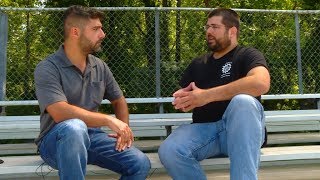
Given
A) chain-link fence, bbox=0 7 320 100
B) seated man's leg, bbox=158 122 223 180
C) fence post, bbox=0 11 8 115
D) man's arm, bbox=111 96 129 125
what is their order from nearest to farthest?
seated man's leg, bbox=158 122 223 180 → man's arm, bbox=111 96 129 125 → fence post, bbox=0 11 8 115 → chain-link fence, bbox=0 7 320 100

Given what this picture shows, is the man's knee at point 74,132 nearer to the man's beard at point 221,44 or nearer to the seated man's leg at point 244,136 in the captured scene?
the seated man's leg at point 244,136

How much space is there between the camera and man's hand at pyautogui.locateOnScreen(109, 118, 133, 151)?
2.33 metres

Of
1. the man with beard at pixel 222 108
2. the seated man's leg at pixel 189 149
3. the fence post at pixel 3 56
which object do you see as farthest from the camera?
the fence post at pixel 3 56

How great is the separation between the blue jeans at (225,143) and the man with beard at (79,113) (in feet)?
0.55

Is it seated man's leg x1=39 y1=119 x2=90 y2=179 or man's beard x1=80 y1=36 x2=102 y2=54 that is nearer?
seated man's leg x1=39 y1=119 x2=90 y2=179

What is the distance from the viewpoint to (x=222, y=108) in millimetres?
2709

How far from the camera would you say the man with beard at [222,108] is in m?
2.28

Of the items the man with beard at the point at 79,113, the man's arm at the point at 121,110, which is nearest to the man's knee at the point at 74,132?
the man with beard at the point at 79,113

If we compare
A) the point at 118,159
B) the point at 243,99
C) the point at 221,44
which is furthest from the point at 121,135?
the point at 221,44

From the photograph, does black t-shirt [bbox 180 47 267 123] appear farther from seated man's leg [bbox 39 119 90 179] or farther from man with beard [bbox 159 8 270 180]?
seated man's leg [bbox 39 119 90 179]

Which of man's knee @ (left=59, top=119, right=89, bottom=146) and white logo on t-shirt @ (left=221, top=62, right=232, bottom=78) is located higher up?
white logo on t-shirt @ (left=221, top=62, right=232, bottom=78)

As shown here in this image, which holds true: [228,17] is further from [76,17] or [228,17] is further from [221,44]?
[76,17]

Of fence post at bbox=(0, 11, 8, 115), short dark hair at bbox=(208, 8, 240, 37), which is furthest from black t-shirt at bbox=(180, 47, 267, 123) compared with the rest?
fence post at bbox=(0, 11, 8, 115)

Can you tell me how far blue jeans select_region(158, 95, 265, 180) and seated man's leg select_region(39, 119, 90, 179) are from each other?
47cm
